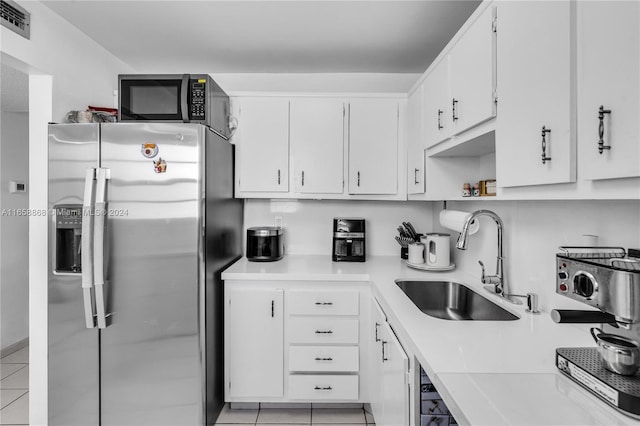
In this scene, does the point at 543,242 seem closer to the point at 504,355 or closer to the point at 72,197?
the point at 504,355

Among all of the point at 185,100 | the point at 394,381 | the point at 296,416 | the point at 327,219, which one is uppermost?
the point at 185,100

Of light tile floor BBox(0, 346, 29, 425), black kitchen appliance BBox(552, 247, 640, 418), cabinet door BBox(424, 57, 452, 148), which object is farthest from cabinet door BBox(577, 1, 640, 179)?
light tile floor BBox(0, 346, 29, 425)

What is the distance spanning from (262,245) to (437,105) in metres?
1.51

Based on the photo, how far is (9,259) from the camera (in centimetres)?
323

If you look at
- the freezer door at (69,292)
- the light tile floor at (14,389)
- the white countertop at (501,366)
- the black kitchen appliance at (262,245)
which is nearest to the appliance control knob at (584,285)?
Result: the white countertop at (501,366)

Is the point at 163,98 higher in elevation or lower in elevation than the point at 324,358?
higher

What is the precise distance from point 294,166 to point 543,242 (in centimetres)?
166

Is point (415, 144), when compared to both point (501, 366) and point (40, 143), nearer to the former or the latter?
point (501, 366)

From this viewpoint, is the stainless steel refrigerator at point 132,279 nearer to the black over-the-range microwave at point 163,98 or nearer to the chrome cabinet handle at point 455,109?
the black over-the-range microwave at point 163,98

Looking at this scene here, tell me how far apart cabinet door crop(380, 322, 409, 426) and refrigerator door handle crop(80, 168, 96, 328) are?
5.20 ft

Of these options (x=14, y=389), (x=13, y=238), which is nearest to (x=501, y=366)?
(x=14, y=389)

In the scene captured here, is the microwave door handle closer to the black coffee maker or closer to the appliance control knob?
the black coffee maker

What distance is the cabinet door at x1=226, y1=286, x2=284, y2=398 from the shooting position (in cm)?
208

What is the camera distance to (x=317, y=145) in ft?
8.14
